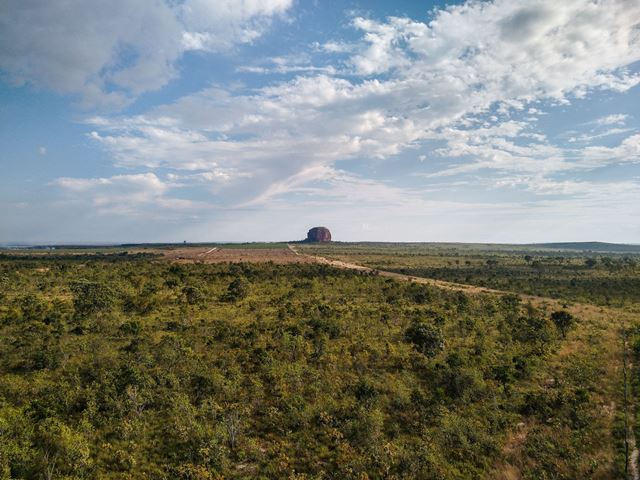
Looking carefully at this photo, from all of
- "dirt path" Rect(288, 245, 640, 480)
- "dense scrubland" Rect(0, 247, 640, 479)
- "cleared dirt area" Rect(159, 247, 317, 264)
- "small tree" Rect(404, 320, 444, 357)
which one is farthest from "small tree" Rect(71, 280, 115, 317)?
"cleared dirt area" Rect(159, 247, 317, 264)

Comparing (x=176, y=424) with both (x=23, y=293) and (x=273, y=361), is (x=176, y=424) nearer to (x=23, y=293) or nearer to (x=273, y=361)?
(x=273, y=361)

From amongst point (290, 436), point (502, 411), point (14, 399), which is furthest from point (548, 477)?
point (14, 399)

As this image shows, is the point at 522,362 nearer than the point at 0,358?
No

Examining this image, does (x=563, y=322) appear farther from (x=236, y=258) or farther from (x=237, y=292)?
(x=236, y=258)

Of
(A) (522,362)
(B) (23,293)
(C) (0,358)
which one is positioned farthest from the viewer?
(B) (23,293)

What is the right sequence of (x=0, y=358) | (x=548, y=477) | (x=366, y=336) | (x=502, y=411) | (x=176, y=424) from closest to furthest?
1. (x=548, y=477)
2. (x=176, y=424)
3. (x=502, y=411)
4. (x=0, y=358)
5. (x=366, y=336)

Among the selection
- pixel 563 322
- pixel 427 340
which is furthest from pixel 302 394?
pixel 563 322

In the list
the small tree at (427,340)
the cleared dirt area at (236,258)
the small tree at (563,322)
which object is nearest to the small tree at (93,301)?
the small tree at (427,340)

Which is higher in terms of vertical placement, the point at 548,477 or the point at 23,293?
the point at 23,293
